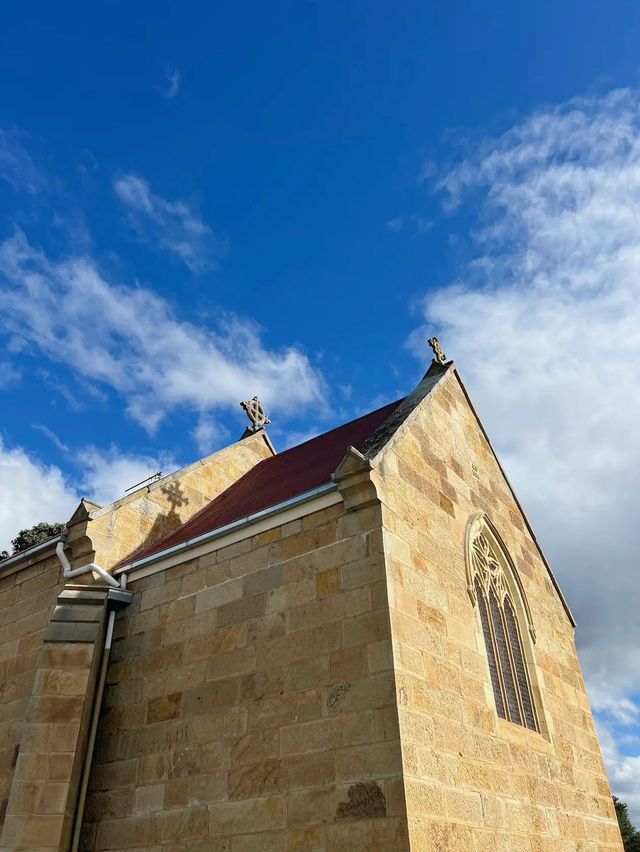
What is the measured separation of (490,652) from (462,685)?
1.58 m

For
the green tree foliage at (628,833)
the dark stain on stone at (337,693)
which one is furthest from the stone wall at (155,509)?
the green tree foliage at (628,833)

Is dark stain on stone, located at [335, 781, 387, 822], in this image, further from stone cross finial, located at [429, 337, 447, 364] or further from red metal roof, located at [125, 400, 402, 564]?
stone cross finial, located at [429, 337, 447, 364]

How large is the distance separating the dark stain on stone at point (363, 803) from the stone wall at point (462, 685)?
0.27 m

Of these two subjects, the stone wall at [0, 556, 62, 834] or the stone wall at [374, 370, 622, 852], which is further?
the stone wall at [0, 556, 62, 834]

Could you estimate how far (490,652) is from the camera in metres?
9.55

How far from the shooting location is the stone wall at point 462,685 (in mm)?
7055

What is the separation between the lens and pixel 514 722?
9336 millimetres

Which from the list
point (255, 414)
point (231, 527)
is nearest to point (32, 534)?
point (255, 414)

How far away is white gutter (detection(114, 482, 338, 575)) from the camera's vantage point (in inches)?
335

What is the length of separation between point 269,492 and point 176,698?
10.9ft

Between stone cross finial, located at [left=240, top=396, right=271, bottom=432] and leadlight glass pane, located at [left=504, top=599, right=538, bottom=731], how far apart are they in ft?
24.0

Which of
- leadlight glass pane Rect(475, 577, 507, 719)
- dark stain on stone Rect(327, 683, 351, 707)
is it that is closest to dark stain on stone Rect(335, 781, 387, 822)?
dark stain on stone Rect(327, 683, 351, 707)

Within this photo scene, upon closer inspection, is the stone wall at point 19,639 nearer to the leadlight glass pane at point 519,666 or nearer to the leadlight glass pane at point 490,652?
the leadlight glass pane at point 490,652

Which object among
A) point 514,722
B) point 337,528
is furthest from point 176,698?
point 514,722
